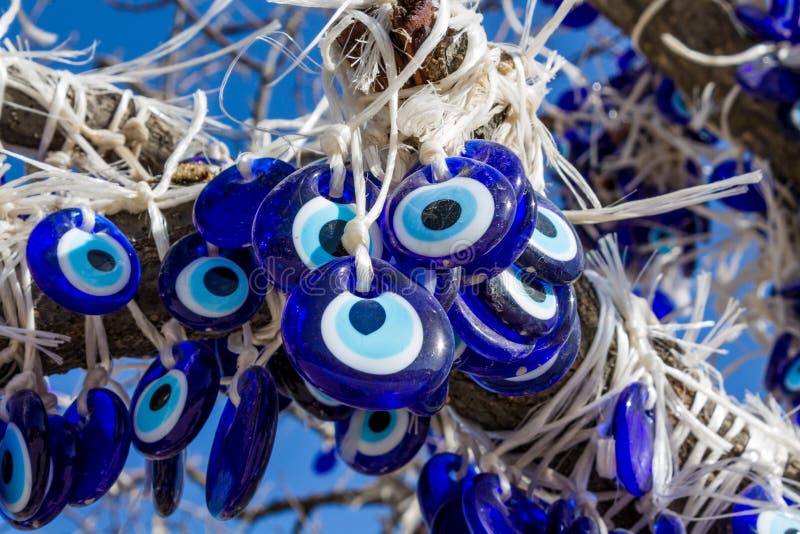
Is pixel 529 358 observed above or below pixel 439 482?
above

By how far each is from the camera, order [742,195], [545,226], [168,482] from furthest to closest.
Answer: [742,195], [168,482], [545,226]

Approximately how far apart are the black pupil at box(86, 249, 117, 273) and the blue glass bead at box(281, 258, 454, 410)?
179 mm

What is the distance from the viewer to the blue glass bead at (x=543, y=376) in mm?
598

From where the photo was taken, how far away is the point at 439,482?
2.34 ft

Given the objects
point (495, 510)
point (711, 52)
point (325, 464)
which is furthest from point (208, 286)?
point (711, 52)

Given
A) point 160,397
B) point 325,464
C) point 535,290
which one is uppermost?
point 535,290

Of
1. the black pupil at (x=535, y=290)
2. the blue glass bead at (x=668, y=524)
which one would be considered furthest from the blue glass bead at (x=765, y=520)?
the black pupil at (x=535, y=290)

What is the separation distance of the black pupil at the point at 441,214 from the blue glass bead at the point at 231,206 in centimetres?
13

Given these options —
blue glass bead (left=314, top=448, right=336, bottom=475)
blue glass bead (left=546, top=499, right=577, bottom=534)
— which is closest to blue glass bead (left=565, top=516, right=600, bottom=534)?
blue glass bead (left=546, top=499, right=577, bottom=534)

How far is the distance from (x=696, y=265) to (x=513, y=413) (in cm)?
99

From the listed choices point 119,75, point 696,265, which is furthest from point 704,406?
point 696,265

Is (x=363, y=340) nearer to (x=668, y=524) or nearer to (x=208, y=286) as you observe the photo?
(x=208, y=286)

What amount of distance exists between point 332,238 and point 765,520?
0.39 metres

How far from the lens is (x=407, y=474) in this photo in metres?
1.90
